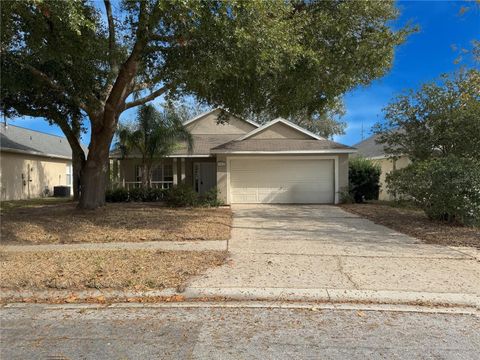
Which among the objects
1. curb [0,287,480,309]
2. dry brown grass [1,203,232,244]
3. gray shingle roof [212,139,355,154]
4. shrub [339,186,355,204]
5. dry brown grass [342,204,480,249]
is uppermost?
gray shingle roof [212,139,355,154]

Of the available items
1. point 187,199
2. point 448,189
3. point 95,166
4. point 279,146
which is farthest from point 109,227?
point 279,146

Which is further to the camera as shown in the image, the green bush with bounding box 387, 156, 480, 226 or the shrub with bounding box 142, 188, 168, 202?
the shrub with bounding box 142, 188, 168, 202

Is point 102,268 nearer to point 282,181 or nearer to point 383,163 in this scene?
point 282,181

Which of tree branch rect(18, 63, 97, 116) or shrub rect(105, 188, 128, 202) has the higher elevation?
tree branch rect(18, 63, 97, 116)

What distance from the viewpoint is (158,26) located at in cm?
959

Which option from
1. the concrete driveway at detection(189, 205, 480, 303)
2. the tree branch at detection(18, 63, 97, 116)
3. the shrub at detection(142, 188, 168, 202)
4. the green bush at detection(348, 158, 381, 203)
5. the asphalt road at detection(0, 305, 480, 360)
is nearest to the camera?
the asphalt road at detection(0, 305, 480, 360)

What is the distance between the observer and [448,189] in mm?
10836

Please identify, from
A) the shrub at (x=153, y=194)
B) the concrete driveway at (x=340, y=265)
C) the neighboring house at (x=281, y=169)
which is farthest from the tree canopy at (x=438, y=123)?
the shrub at (x=153, y=194)

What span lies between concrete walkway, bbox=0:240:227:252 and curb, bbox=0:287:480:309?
2.61 meters

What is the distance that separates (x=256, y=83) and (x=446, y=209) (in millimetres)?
6349

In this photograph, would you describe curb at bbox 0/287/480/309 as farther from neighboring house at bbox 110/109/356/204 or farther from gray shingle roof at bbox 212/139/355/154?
gray shingle roof at bbox 212/139/355/154

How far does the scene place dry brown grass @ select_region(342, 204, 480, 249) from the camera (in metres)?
9.43

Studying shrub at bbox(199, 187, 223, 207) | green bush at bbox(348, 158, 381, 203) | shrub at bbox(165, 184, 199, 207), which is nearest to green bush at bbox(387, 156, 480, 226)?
shrub at bbox(199, 187, 223, 207)

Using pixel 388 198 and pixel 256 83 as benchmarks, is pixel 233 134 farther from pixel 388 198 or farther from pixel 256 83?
pixel 256 83
